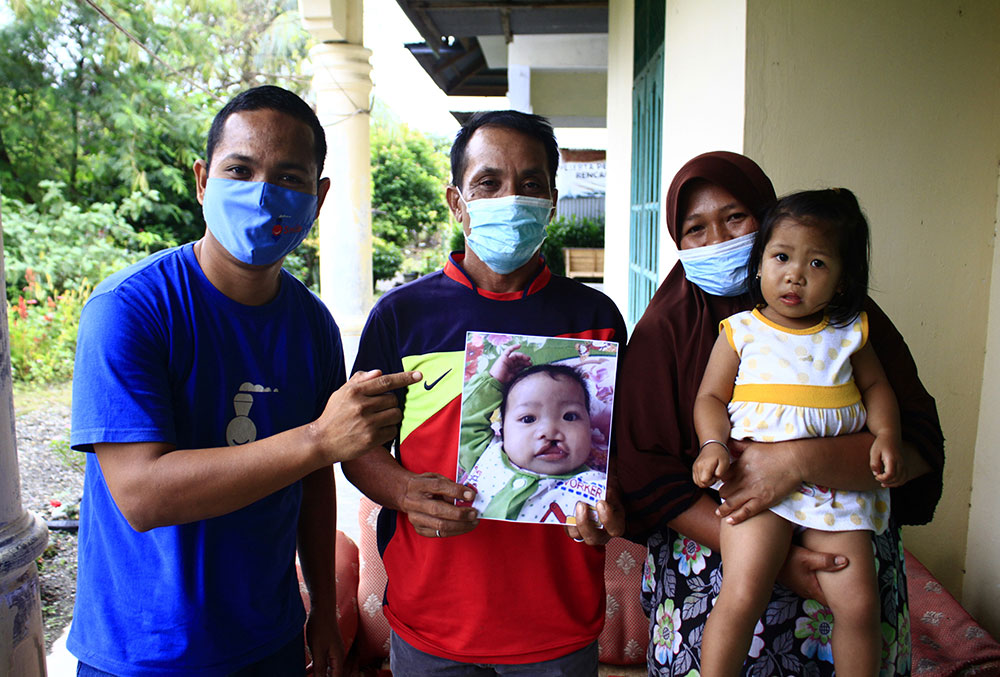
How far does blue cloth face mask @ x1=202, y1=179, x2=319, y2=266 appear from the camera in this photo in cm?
168

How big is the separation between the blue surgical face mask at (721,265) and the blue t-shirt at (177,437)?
3.30ft

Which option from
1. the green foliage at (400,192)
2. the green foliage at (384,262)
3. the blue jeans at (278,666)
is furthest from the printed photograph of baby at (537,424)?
the green foliage at (400,192)

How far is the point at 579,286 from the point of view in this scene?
1891 millimetres

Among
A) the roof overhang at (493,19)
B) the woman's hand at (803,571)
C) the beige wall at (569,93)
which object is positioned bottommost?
the woman's hand at (803,571)

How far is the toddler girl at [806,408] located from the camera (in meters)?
1.54

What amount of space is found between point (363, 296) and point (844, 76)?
6376 millimetres

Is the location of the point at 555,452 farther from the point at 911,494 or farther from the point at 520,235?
the point at 911,494

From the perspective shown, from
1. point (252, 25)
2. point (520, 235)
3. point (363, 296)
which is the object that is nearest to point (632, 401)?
point (520, 235)

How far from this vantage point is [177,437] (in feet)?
5.24

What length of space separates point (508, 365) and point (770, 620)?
0.82 metres

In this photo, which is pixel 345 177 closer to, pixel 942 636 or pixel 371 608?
pixel 371 608

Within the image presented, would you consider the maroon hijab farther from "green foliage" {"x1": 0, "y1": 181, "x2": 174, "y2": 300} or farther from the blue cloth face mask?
"green foliage" {"x1": 0, "y1": 181, "x2": 174, "y2": 300}

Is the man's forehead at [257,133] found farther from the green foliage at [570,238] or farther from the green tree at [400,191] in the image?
the green tree at [400,191]

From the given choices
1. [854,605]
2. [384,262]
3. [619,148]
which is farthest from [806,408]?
[384,262]
